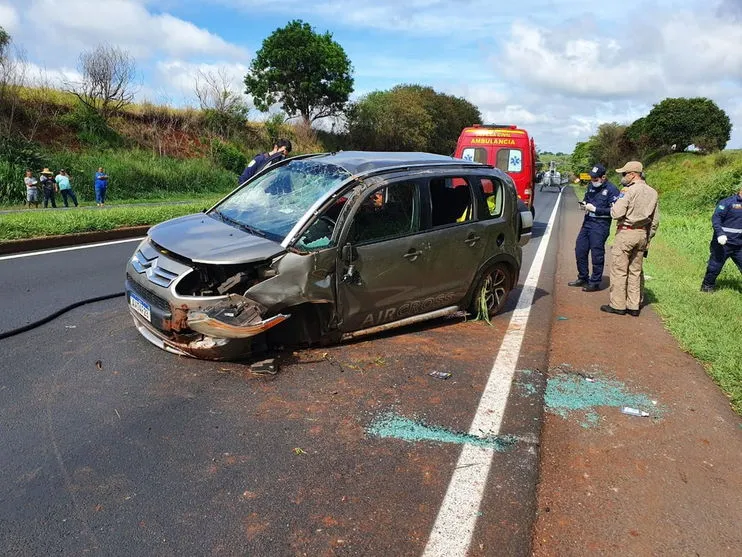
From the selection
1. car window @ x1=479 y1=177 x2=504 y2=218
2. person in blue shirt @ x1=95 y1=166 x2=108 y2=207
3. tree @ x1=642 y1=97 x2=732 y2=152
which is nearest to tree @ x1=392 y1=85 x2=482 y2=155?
tree @ x1=642 y1=97 x2=732 y2=152

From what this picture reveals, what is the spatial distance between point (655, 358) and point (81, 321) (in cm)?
566

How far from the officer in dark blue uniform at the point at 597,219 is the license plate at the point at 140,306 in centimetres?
591

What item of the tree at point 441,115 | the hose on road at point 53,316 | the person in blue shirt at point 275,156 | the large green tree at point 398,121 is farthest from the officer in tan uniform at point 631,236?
the tree at point 441,115

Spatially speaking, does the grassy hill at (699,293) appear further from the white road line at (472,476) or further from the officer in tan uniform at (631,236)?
the white road line at (472,476)

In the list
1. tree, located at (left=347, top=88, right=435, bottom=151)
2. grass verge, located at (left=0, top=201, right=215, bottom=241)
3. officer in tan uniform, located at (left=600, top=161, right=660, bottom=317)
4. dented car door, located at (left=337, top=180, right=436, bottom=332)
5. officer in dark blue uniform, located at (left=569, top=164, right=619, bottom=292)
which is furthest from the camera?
tree, located at (left=347, top=88, right=435, bottom=151)

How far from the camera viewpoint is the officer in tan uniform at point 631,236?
254 inches

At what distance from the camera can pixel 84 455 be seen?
10.4 ft

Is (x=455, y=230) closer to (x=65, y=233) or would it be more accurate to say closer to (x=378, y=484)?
(x=378, y=484)

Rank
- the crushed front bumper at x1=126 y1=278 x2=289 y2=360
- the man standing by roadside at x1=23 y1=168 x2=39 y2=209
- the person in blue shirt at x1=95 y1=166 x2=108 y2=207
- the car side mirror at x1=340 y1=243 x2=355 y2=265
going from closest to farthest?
the crushed front bumper at x1=126 y1=278 x2=289 y2=360 < the car side mirror at x1=340 y1=243 x2=355 y2=265 < the man standing by roadside at x1=23 y1=168 x2=39 y2=209 < the person in blue shirt at x1=95 y1=166 x2=108 y2=207

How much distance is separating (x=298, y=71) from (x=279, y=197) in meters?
41.7

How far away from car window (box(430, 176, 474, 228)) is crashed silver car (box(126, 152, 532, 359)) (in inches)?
0.6

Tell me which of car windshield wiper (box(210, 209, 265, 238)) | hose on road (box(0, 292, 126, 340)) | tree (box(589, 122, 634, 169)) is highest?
tree (box(589, 122, 634, 169))

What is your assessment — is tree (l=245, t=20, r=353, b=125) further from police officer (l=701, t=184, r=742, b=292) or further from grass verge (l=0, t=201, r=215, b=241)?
police officer (l=701, t=184, r=742, b=292)

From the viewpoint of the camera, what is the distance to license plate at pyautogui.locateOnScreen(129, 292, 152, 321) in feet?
14.5
